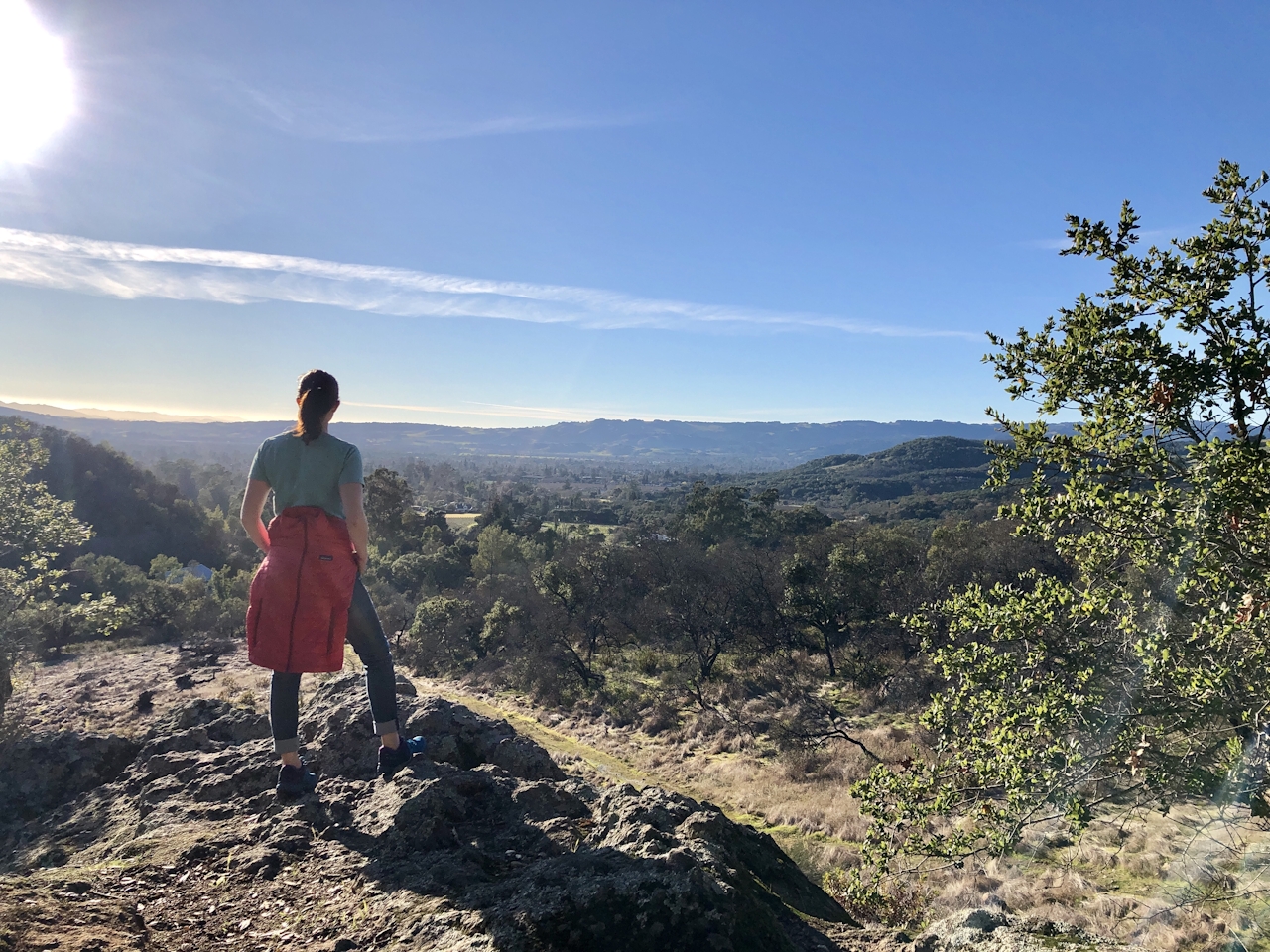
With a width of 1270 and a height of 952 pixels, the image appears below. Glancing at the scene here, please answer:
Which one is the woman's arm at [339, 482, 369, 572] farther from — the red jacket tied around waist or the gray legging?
the gray legging

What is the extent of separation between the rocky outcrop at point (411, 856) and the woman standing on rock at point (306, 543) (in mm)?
955

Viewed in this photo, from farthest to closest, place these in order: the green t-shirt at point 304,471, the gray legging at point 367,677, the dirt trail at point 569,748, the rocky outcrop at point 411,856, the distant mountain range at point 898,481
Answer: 1. the distant mountain range at point 898,481
2. the dirt trail at point 569,748
3. the gray legging at point 367,677
4. the green t-shirt at point 304,471
5. the rocky outcrop at point 411,856

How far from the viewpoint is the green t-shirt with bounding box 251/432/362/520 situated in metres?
4.21

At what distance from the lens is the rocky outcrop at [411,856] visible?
296 centimetres

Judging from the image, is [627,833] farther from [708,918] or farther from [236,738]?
[236,738]

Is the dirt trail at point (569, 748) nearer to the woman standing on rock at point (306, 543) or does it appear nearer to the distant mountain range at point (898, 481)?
the woman standing on rock at point (306, 543)

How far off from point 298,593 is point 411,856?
5.76 ft

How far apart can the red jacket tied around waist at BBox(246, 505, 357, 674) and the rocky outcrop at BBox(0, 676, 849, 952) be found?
1090 millimetres

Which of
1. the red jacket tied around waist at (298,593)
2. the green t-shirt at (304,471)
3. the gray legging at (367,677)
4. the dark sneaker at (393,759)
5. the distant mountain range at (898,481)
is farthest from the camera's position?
the distant mountain range at (898,481)

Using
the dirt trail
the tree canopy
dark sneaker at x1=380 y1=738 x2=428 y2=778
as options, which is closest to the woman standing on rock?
dark sneaker at x1=380 y1=738 x2=428 y2=778

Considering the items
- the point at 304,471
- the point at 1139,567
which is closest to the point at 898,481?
the point at 1139,567

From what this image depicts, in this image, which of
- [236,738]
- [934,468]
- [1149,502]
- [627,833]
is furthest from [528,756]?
[934,468]

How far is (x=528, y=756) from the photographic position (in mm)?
5867

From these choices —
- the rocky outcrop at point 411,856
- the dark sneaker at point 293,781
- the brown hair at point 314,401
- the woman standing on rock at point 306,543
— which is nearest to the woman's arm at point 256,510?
the woman standing on rock at point 306,543
